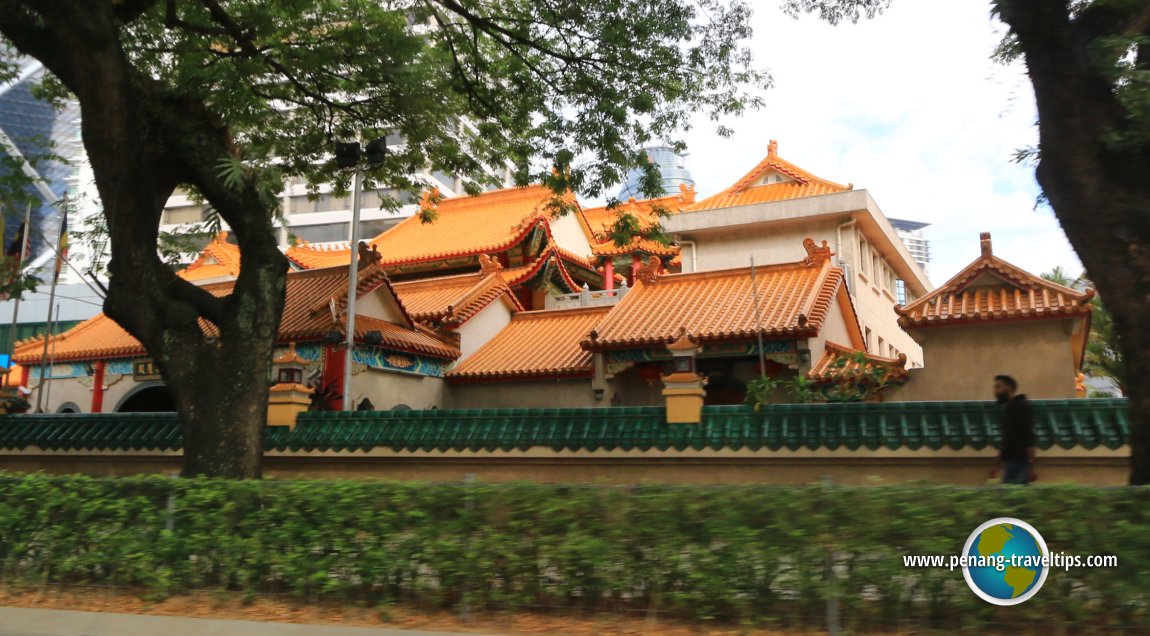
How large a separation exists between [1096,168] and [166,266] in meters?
10.0

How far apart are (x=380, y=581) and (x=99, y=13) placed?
724 cm

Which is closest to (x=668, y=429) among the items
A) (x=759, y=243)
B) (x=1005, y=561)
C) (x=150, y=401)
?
(x=1005, y=561)

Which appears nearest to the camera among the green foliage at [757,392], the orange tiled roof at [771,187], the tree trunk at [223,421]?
the tree trunk at [223,421]

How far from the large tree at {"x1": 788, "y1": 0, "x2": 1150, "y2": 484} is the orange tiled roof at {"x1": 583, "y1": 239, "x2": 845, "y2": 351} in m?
8.20

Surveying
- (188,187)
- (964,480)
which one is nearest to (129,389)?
(188,187)

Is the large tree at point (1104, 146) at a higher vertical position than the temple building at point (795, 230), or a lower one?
lower

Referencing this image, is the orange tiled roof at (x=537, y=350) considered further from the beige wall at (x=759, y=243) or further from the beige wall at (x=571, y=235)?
the beige wall at (x=571, y=235)

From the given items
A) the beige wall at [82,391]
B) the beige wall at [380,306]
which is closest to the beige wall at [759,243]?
the beige wall at [380,306]

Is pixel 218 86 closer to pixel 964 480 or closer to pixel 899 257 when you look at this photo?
pixel 964 480

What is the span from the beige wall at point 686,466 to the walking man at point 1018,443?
835 millimetres

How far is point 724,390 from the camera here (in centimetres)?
1714

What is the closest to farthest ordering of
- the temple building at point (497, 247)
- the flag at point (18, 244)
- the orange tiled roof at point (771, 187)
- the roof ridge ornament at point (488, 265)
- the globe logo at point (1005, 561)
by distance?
the globe logo at point (1005, 561), the flag at point (18, 244), the roof ridge ornament at point (488, 265), the temple building at point (497, 247), the orange tiled roof at point (771, 187)

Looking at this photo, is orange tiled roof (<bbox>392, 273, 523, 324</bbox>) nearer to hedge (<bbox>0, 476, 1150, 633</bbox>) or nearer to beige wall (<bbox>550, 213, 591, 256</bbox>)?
beige wall (<bbox>550, 213, 591, 256</bbox>)

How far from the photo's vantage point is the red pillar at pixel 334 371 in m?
16.1
